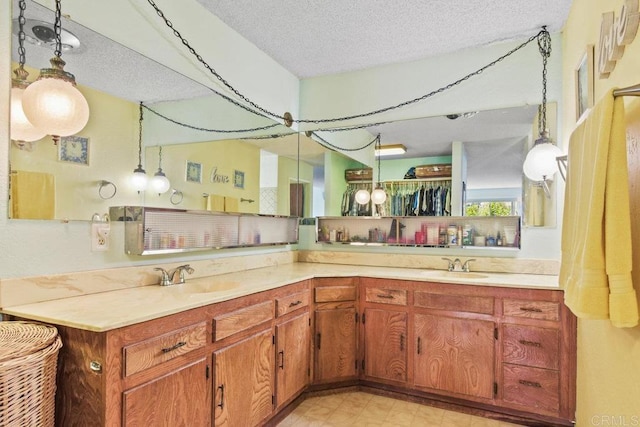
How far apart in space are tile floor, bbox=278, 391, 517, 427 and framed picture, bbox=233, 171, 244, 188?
1606mm

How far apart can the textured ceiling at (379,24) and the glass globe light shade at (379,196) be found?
3.59 feet

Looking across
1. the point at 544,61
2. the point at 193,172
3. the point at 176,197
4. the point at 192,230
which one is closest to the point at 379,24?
the point at 544,61

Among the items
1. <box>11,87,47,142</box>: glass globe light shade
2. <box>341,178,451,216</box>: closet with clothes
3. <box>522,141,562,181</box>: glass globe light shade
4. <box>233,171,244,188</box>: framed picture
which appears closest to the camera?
<box>11,87,47,142</box>: glass globe light shade

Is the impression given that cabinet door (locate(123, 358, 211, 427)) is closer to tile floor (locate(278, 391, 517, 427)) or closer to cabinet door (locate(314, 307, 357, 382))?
tile floor (locate(278, 391, 517, 427))

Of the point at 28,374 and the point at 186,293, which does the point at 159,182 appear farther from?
the point at 28,374

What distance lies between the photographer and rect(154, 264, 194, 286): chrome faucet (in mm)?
2061

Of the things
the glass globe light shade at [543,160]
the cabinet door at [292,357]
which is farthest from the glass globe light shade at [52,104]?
the glass globe light shade at [543,160]

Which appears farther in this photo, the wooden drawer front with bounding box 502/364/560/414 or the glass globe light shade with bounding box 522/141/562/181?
the glass globe light shade with bounding box 522/141/562/181

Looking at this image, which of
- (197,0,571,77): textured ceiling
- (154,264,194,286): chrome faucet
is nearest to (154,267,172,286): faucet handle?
(154,264,194,286): chrome faucet

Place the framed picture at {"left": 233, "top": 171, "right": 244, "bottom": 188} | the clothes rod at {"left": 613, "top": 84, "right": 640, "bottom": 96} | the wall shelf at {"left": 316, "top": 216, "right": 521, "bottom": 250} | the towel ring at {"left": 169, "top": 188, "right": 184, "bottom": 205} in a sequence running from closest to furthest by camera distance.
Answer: the clothes rod at {"left": 613, "top": 84, "right": 640, "bottom": 96}, the towel ring at {"left": 169, "top": 188, "right": 184, "bottom": 205}, the framed picture at {"left": 233, "top": 171, "right": 244, "bottom": 188}, the wall shelf at {"left": 316, "top": 216, "right": 521, "bottom": 250}

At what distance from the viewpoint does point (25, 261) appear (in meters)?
1.50

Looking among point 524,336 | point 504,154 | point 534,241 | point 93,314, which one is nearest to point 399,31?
point 504,154

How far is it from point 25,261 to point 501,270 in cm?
291

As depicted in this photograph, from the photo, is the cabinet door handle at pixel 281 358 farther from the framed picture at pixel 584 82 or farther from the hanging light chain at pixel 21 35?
the framed picture at pixel 584 82
